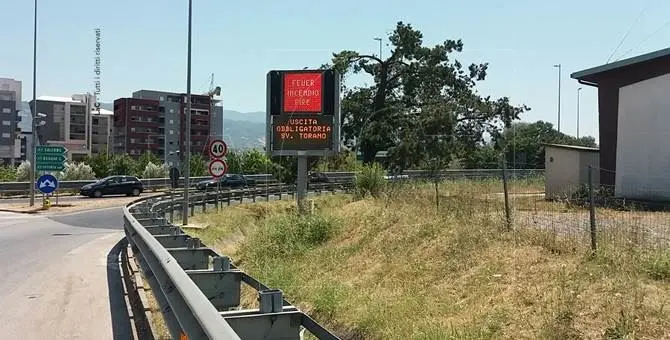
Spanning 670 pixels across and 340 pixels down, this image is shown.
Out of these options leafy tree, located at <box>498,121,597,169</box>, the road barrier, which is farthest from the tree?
the road barrier

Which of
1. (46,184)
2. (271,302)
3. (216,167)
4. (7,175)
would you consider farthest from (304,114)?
(7,175)

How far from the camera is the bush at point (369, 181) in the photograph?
26766 millimetres

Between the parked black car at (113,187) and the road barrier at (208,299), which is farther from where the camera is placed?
the parked black car at (113,187)

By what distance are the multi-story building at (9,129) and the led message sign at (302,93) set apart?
127138 mm

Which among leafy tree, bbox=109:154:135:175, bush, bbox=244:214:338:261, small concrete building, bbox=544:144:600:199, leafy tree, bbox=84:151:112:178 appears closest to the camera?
bush, bbox=244:214:338:261

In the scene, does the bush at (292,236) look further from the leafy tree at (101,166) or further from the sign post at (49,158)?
the leafy tree at (101,166)

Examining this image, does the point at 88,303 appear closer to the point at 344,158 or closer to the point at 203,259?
the point at 203,259

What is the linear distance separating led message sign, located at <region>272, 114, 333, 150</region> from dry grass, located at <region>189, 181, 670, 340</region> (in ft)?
33.7

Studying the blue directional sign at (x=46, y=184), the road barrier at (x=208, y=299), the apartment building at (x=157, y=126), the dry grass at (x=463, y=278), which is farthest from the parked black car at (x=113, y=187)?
the apartment building at (x=157, y=126)

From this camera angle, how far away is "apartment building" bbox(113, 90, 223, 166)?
141000 millimetres

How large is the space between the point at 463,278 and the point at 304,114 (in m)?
16.2

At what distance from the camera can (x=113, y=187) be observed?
4731 cm

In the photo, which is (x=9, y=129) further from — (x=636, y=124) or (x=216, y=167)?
(x=636, y=124)

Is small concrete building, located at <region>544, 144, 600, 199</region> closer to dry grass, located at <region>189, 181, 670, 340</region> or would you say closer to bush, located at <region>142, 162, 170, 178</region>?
dry grass, located at <region>189, 181, 670, 340</region>
